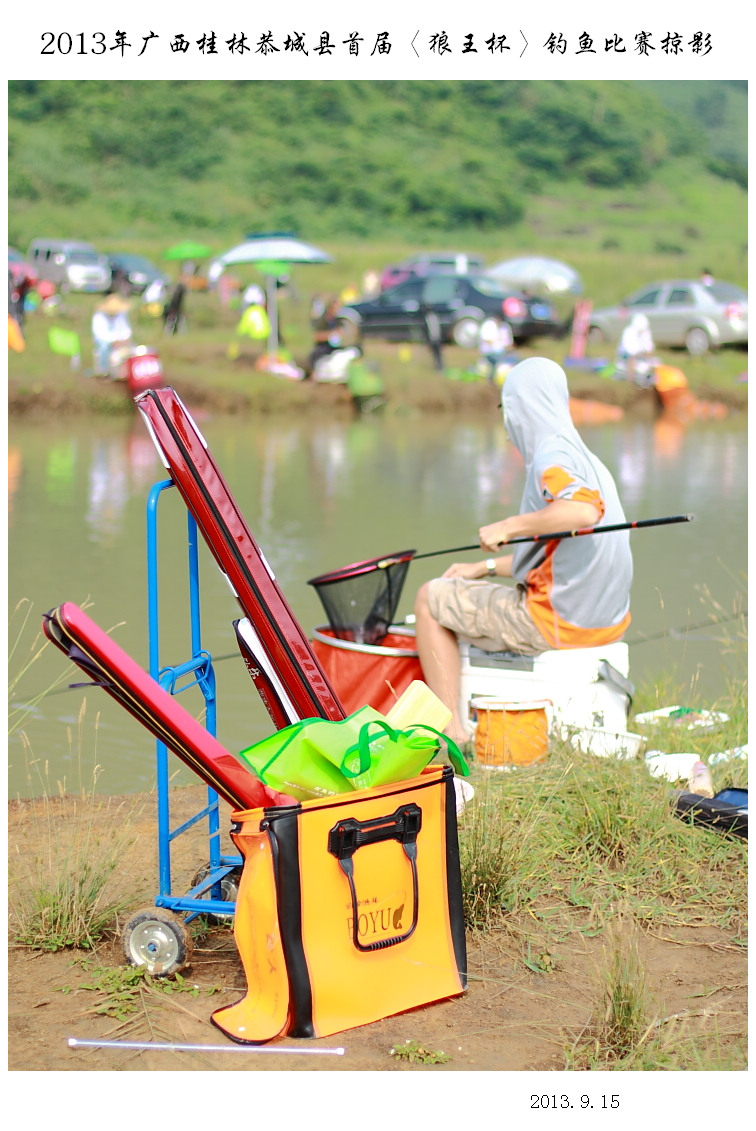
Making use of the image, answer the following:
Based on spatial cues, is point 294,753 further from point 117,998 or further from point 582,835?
point 582,835

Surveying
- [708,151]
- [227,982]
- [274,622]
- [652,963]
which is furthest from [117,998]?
[708,151]

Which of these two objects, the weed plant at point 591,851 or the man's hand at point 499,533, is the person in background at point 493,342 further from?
the weed plant at point 591,851

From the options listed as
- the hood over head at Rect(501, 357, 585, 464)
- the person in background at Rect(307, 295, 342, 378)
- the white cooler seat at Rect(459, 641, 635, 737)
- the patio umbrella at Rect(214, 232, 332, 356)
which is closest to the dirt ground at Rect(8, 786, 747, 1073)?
the white cooler seat at Rect(459, 641, 635, 737)

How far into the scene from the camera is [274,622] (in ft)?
10.9

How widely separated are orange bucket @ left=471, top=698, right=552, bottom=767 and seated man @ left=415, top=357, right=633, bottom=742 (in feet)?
0.70

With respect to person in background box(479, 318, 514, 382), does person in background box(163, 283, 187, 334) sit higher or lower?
higher

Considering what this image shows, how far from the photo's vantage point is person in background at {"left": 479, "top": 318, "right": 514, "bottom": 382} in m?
21.0

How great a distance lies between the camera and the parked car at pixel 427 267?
91.9 ft

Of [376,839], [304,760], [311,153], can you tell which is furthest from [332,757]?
[311,153]

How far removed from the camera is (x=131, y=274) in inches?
1086

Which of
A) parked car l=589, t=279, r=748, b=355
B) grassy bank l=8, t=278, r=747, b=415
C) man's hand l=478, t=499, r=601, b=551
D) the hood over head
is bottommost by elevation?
man's hand l=478, t=499, r=601, b=551

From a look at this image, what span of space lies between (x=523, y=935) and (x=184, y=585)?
4.82 metres

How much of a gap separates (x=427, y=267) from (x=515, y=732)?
25.4 meters

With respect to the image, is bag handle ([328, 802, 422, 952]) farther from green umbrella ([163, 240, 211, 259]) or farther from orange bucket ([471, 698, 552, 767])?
green umbrella ([163, 240, 211, 259])
